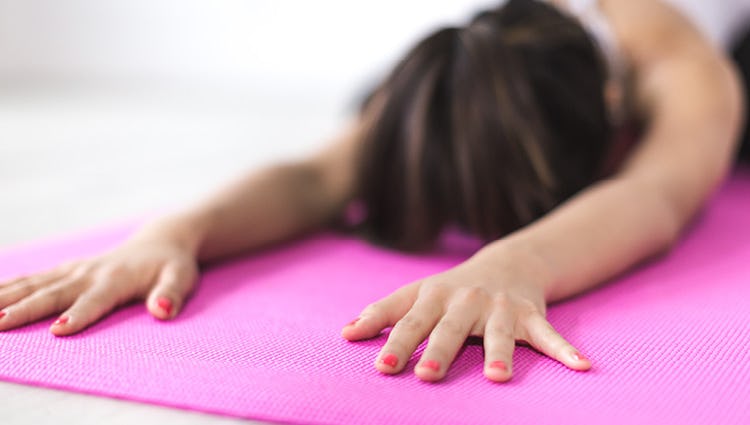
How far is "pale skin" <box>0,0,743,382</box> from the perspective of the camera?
589 mm

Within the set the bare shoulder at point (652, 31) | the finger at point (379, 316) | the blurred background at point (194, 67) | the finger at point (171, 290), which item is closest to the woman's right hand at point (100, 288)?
the finger at point (171, 290)

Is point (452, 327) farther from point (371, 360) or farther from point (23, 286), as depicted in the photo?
point (23, 286)

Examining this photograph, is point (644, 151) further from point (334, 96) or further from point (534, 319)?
point (334, 96)

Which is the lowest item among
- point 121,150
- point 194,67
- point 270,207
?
point 194,67

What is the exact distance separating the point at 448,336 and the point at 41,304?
1.09ft

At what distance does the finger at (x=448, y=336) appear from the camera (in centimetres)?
54

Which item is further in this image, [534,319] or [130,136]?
[130,136]

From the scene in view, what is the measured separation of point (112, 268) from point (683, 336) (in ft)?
1.57

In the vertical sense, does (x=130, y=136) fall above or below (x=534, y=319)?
below

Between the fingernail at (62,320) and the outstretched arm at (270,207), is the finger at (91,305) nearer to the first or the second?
the fingernail at (62,320)

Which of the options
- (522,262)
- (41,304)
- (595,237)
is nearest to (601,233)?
(595,237)

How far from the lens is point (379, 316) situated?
61cm

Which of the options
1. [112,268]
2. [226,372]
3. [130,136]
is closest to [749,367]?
[226,372]

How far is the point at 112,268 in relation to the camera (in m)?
0.71
